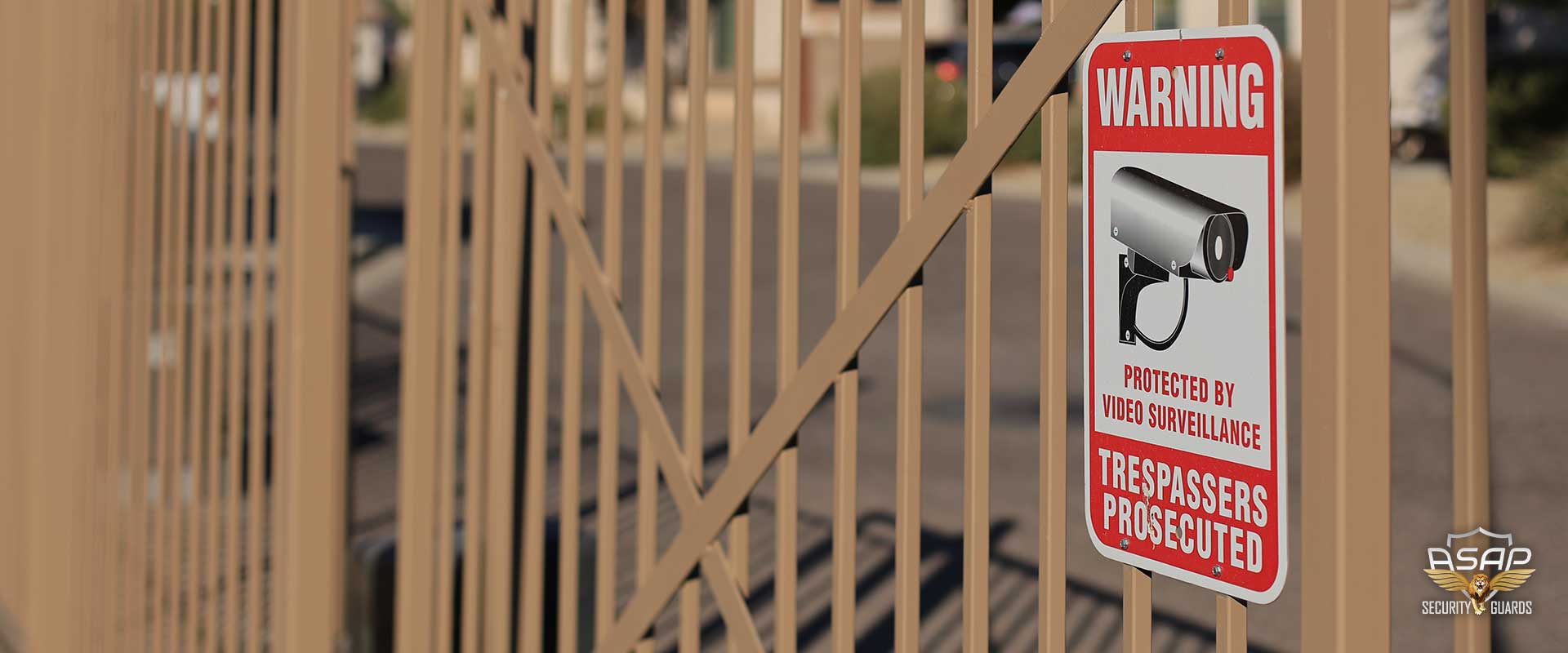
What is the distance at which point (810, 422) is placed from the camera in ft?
34.1

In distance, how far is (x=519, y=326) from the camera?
10.1ft

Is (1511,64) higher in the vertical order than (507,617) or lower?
higher

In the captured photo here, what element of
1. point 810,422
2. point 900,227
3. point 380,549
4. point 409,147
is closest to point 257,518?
point 380,549

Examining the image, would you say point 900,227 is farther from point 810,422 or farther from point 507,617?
point 810,422

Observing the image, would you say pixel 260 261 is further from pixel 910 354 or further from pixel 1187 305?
Answer: pixel 1187 305

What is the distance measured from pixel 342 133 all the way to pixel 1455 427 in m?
2.51

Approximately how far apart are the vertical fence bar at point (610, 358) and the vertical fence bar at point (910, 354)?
2.19 feet

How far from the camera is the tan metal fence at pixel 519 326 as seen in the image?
144 cm

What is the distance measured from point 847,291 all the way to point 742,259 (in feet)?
0.84

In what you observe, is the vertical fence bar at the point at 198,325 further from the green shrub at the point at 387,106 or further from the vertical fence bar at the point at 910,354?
the green shrub at the point at 387,106

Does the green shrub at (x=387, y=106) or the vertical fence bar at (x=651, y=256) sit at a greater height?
the green shrub at (x=387, y=106)

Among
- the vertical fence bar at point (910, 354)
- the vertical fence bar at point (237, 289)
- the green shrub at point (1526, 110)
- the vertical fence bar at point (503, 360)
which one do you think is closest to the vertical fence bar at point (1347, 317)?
the vertical fence bar at point (910, 354)

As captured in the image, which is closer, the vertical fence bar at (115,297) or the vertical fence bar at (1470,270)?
the vertical fence bar at (1470,270)

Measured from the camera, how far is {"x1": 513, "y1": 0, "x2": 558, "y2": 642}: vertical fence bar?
9.26ft
